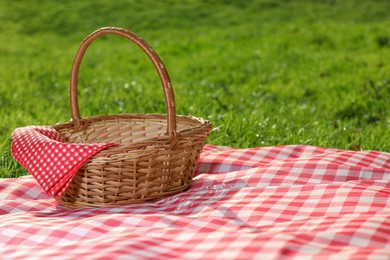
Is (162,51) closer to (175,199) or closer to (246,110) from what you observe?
(246,110)

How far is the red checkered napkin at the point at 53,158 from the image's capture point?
294 cm

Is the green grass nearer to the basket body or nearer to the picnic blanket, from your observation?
the picnic blanket

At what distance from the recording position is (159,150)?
303 centimetres

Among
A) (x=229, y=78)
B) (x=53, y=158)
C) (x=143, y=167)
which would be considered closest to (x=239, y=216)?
(x=143, y=167)

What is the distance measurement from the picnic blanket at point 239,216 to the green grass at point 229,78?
962 millimetres

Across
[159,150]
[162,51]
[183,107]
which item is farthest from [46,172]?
[162,51]

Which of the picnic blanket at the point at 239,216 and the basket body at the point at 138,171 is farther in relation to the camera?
the basket body at the point at 138,171

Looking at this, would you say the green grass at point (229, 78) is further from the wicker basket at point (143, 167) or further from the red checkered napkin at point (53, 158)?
the wicker basket at point (143, 167)

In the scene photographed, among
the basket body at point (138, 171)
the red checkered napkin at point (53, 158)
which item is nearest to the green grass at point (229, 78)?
the red checkered napkin at point (53, 158)

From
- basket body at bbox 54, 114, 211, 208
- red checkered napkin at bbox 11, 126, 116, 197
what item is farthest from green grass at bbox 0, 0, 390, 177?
basket body at bbox 54, 114, 211, 208

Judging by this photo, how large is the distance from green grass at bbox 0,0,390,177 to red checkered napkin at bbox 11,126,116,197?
902mm

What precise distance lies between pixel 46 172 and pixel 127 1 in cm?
1291

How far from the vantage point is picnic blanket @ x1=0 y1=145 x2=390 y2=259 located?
221cm

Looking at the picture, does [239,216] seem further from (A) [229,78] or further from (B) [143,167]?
(A) [229,78]
